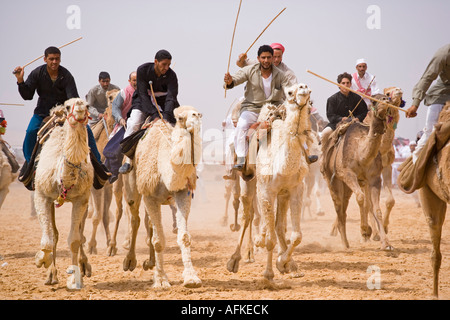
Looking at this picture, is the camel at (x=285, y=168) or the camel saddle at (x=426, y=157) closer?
the camel saddle at (x=426, y=157)

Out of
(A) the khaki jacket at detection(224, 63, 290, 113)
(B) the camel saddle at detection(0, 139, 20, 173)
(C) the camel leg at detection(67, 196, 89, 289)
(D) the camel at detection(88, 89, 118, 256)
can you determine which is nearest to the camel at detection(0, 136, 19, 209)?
(B) the camel saddle at detection(0, 139, 20, 173)

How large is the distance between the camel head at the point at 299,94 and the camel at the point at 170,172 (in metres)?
1.24

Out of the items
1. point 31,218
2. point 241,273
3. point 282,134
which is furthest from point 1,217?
point 282,134

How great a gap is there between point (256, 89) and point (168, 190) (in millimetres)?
2654

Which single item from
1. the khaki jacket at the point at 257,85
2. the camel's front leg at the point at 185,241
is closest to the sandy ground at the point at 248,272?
the camel's front leg at the point at 185,241

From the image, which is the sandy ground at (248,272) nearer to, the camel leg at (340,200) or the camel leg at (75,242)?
the camel leg at (75,242)

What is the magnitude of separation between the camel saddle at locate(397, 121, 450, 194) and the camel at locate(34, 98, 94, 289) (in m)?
4.13

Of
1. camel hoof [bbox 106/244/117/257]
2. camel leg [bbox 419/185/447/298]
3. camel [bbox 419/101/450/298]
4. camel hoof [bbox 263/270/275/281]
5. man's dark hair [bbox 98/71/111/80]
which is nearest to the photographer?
camel [bbox 419/101/450/298]

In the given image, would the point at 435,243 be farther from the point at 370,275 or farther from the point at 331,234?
the point at 331,234

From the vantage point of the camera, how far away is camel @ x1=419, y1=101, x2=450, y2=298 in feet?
22.5

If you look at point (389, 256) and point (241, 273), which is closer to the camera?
point (241, 273)

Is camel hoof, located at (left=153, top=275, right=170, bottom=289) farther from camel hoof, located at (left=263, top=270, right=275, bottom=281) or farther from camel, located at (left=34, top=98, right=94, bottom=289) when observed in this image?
camel hoof, located at (left=263, top=270, right=275, bottom=281)

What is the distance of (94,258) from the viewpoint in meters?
11.4

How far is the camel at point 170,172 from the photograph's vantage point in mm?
7875
